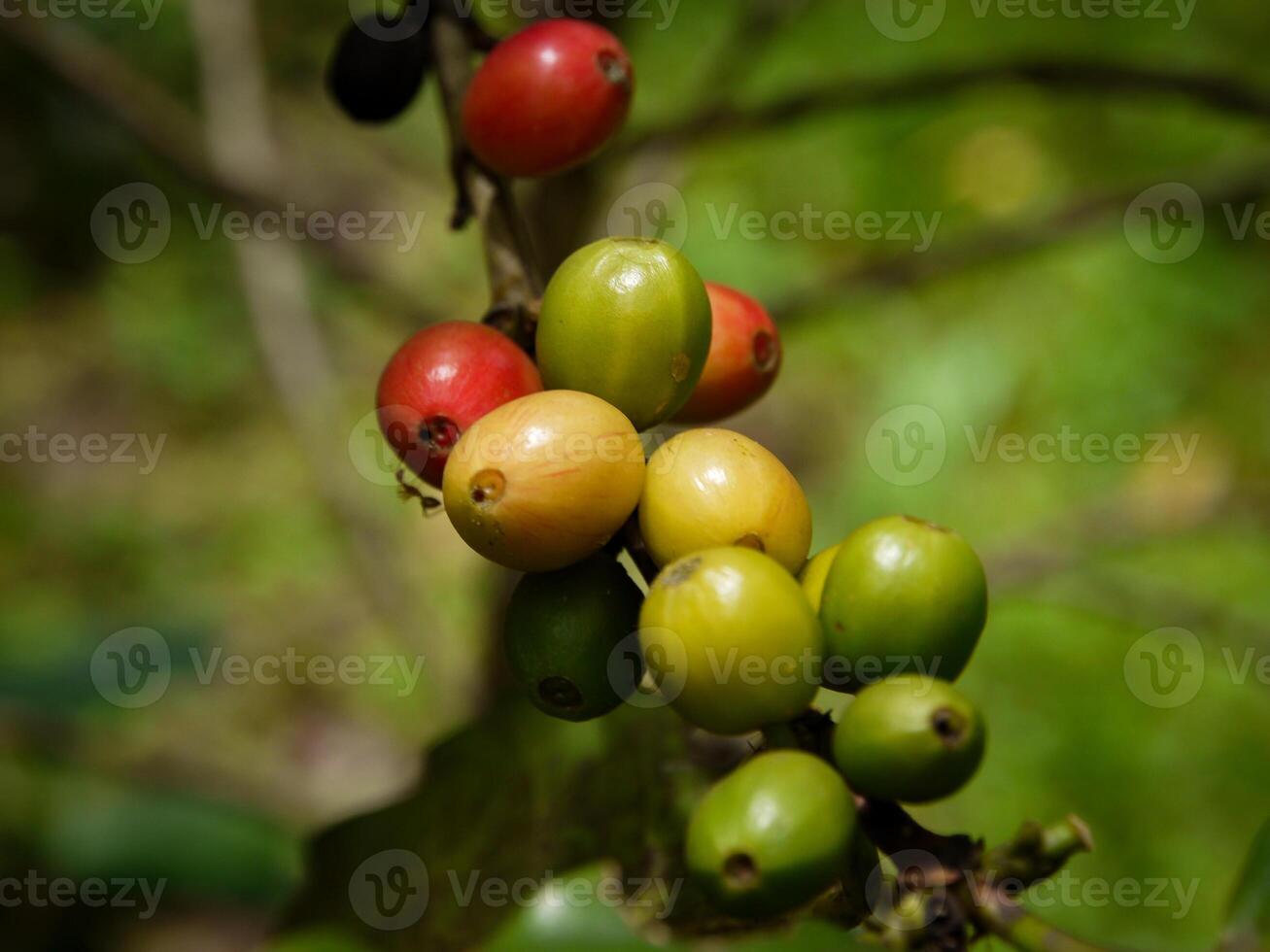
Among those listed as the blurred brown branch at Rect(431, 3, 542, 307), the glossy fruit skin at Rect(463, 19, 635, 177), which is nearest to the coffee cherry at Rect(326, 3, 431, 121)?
the blurred brown branch at Rect(431, 3, 542, 307)

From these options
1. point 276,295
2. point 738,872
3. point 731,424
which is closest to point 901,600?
point 738,872

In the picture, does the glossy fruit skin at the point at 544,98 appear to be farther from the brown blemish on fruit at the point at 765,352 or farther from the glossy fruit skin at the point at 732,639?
the glossy fruit skin at the point at 732,639

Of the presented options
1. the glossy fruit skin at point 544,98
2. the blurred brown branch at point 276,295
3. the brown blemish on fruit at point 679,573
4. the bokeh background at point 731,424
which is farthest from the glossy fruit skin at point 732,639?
the blurred brown branch at point 276,295

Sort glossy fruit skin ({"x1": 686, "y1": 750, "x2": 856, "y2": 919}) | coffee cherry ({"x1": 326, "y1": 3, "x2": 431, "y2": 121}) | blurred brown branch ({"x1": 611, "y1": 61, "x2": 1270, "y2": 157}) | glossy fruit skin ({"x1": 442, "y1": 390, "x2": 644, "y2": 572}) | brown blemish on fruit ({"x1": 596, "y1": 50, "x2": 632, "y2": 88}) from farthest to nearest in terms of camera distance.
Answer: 1. blurred brown branch ({"x1": 611, "y1": 61, "x2": 1270, "y2": 157})
2. coffee cherry ({"x1": 326, "y1": 3, "x2": 431, "y2": 121})
3. brown blemish on fruit ({"x1": 596, "y1": 50, "x2": 632, "y2": 88})
4. glossy fruit skin ({"x1": 442, "y1": 390, "x2": 644, "y2": 572})
5. glossy fruit skin ({"x1": 686, "y1": 750, "x2": 856, "y2": 919})

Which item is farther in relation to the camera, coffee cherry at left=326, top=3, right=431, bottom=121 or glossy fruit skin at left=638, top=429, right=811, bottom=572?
coffee cherry at left=326, top=3, right=431, bottom=121

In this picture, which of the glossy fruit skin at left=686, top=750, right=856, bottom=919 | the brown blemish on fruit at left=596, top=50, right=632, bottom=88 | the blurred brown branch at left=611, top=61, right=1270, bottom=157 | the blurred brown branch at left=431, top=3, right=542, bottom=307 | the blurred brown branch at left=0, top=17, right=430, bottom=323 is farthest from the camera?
the blurred brown branch at left=0, top=17, right=430, bottom=323

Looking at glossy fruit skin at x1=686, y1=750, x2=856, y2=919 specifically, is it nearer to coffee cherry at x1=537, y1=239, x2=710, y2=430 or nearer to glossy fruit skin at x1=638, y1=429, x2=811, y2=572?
glossy fruit skin at x1=638, y1=429, x2=811, y2=572

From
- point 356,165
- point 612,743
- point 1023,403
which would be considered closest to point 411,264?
point 356,165
